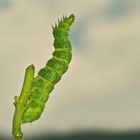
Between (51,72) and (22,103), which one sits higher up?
(51,72)

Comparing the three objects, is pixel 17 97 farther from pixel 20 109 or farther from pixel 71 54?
pixel 71 54

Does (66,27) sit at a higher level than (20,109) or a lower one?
higher

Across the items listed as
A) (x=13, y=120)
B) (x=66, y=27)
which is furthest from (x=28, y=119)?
(x=66, y=27)

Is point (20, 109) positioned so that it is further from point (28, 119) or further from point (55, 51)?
point (55, 51)
